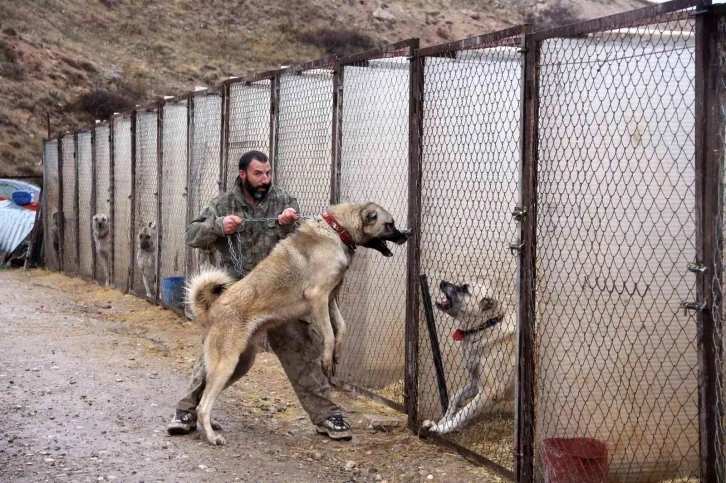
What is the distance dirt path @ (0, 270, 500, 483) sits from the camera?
16.5 feet

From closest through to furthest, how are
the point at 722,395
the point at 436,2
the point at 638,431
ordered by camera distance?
the point at 722,395
the point at 638,431
the point at 436,2

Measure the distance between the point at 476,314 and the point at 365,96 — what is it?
2.13m

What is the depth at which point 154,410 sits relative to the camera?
633 centimetres

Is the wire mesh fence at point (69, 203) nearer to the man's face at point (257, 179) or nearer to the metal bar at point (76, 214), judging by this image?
the metal bar at point (76, 214)

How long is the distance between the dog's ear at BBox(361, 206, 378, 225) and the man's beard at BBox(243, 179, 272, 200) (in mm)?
673

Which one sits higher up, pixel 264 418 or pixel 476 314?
pixel 476 314

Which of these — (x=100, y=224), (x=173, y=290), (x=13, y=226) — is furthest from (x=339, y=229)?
(x=13, y=226)

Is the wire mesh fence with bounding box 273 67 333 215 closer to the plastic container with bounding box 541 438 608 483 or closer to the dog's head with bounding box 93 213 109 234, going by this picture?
the plastic container with bounding box 541 438 608 483

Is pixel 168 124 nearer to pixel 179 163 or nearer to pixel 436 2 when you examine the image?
pixel 179 163

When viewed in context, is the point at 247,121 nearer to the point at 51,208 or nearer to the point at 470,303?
the point at 470,303

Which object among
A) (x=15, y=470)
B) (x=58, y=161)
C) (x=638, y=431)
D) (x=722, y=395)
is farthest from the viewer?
(x=58, y=161)

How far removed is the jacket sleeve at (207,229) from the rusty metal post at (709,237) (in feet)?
10.1

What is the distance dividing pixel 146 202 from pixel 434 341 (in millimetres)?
8098

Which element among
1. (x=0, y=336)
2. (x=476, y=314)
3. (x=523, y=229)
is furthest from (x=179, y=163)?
(x=523, y=229)
